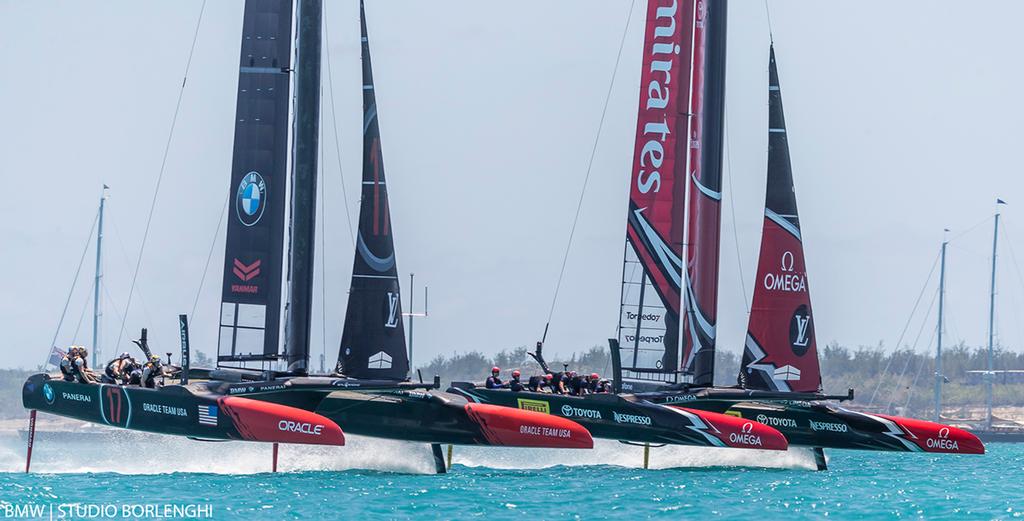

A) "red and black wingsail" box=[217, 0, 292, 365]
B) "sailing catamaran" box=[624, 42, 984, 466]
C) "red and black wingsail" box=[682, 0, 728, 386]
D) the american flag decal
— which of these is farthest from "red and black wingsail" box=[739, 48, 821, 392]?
the american flag decal

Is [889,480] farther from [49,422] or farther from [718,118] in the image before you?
[49,422]

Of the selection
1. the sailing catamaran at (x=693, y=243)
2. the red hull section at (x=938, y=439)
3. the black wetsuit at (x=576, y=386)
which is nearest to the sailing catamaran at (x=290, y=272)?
the black wetsuit at (x=576, y=386)

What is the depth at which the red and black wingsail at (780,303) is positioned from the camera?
89.6 ft

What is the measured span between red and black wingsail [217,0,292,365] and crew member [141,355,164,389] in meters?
1.63

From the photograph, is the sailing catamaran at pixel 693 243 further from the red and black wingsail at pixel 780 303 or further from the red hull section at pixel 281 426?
the red hull section at pixel 281 426

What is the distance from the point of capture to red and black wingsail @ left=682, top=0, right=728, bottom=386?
27.7m

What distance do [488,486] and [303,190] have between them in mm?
5519

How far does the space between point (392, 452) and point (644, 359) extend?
15.6 ft

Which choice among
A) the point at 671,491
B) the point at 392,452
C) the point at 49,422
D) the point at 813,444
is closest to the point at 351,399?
the point at 392,452

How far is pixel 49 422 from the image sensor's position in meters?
77.6

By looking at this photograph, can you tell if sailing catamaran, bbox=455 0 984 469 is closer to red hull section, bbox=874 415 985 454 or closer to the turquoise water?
the turquoise water

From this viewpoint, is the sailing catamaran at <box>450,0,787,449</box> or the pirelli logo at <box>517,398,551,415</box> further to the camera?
the sailing catamaran at <box>450,0,787,449</box>

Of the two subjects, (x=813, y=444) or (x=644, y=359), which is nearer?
(x=813, y=444)

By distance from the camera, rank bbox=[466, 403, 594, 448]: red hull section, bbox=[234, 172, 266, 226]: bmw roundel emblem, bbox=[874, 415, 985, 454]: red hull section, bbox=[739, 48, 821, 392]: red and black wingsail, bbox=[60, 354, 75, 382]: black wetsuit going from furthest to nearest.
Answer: bbox=[739, 48, 821, 392]: red and black wingsail
bbox=[234, 172, 266, 226]: bmw roundel emblem
bbox=[874, 415, 985, 454]: red hull section
bbox=[60, 354, 75, 382]: black wetsuit
bbox=[466, 403, 594, 448]: red hull section
